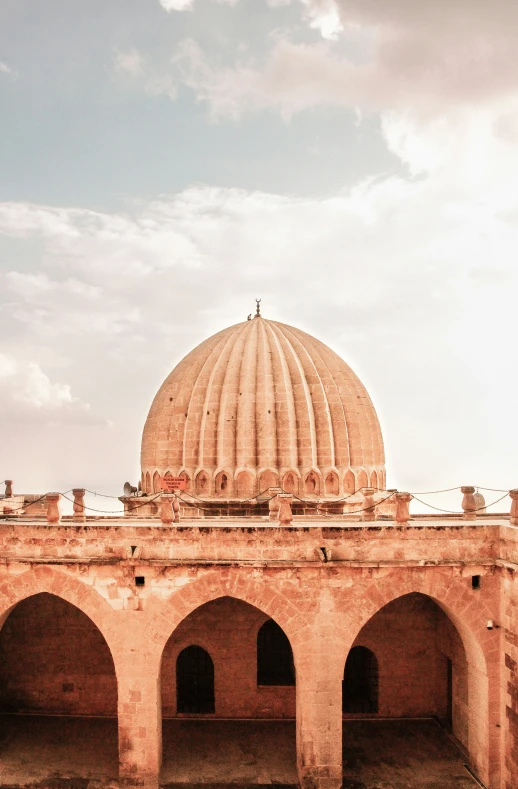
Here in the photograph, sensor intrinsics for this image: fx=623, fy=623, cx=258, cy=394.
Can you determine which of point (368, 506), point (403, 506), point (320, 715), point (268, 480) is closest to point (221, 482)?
point (268, 480)

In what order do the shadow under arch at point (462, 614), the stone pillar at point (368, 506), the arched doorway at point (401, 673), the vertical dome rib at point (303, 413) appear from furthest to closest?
1. the vertical dome rib at point (303, 413)
2. the stone pillar at point (368, 506)
3. the arched doorway at point (401, 673)
4. the shadow under arch at point (462, 614)

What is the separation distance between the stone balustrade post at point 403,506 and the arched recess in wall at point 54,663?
754 centimetres

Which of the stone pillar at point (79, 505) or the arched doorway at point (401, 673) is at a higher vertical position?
the stone pillar at point (79, 505)

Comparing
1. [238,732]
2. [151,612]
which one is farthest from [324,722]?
[151,612]

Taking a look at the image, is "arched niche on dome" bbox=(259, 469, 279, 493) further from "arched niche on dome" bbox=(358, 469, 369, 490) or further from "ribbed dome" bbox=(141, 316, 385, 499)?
"arched niche on dome" bbox=(358, 469, 369, 490)

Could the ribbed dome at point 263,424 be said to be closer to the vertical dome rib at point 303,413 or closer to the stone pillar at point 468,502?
the vertical dome rib at point 303,413

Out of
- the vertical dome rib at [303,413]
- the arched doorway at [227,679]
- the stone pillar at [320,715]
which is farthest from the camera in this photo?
the vertical dome rib at [303,413]

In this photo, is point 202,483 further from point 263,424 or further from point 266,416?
point 266,416

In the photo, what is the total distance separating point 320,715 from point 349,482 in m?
5.63

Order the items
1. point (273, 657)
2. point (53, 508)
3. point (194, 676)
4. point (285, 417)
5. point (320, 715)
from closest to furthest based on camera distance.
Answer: point (320, 715), point (53, 508), point (273, 657), point (194, 676), point (285, 417)

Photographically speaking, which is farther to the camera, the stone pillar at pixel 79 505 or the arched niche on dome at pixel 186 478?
the arched niche on dome at pixel 186 478

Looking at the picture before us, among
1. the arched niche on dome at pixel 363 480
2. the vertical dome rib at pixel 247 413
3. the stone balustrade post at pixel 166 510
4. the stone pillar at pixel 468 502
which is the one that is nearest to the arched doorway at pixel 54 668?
the stone balustrade post at pixel 166 510

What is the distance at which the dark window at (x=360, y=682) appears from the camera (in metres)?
14.4

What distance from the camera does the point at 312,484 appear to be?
15.4 meters
